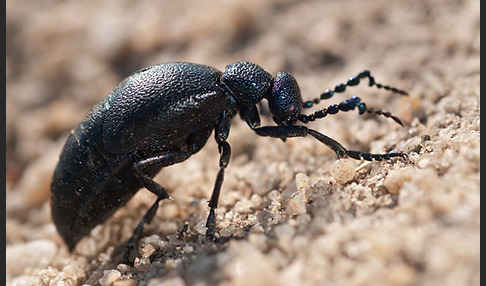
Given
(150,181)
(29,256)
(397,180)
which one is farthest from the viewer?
(29,256)

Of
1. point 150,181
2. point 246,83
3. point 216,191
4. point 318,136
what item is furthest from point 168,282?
point 246,83

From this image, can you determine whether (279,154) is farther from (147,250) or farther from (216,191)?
(147,250)

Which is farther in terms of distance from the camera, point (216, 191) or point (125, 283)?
point (216, 191)

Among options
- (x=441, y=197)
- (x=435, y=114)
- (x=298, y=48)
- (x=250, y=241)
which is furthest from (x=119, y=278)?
(x=298, y=48)

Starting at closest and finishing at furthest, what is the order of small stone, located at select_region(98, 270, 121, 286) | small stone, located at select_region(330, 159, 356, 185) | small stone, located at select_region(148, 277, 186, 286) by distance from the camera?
small stone, located at select_region(148, 277, 186, 286), small stone, located at select_region(98, 270, 121, 286), small stone, located at select_region(330, 159, 356, 185)

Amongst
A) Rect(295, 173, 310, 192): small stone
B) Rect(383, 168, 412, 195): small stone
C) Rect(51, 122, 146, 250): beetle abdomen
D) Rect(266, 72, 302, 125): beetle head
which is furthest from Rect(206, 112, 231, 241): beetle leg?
Rect(383, 168, 412, 195): small stone

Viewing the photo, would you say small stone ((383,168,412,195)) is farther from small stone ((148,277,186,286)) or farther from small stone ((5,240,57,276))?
small stone ((5,240,57,276))

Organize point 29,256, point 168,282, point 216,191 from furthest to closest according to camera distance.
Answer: point 29,256 → point 216,191 → point 168,282
